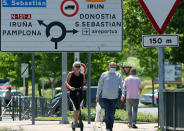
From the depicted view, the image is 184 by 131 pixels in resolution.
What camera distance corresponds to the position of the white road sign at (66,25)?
1761cm

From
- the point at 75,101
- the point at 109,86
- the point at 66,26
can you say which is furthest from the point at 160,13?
the point at 66,26

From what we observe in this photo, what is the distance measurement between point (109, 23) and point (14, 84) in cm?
3212

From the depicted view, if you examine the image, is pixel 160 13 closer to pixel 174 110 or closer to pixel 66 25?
pixel 174 110

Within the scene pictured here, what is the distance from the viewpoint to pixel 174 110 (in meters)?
12.8

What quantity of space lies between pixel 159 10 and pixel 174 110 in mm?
4490

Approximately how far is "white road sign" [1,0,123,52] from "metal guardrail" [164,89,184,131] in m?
4.71

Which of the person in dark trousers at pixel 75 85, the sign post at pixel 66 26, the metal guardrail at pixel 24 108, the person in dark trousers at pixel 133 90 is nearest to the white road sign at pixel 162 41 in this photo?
the person in dark trousers at pixel 75 85

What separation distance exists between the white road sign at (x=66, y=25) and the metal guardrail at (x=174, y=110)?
15.5 ft

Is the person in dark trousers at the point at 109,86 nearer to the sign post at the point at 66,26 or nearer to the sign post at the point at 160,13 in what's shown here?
the sign post at the point at 66,26

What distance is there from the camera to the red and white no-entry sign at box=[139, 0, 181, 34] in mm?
8766

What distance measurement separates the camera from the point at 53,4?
58.1ft

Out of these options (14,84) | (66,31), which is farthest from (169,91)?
(14,84)

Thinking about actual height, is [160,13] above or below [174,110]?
above

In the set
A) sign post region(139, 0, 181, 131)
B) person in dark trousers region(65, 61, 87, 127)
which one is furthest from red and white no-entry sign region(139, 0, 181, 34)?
person in dark trousers region(65, 61, 87, 127)
